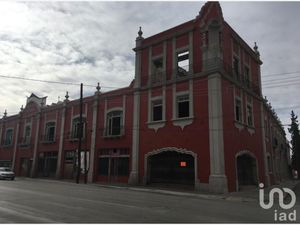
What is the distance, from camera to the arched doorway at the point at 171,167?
22484 millimetres

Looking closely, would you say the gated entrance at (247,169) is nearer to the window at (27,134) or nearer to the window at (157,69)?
the window at (157,69)

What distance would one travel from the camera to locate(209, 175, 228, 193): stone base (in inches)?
778

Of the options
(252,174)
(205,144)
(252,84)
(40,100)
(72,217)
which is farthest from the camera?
(40,100)

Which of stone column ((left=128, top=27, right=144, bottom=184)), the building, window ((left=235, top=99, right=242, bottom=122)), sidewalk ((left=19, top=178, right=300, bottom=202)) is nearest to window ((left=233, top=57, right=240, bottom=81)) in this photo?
the building

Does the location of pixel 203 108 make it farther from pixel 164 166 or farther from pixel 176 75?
pixel 164 166

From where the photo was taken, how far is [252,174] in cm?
2620

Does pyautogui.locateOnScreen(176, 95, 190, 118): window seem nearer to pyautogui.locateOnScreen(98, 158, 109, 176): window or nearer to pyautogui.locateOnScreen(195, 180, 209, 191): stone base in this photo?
pyautogui.locateOnScreen(195, 180, 209, 191): stone base

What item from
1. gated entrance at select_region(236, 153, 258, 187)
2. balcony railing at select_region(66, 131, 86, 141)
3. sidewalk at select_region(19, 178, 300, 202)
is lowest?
sidewalk at select_region(19, 178, 300, 202)

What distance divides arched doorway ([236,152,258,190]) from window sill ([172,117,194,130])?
6086 millimetres

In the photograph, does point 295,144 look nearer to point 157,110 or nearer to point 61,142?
point 157,110

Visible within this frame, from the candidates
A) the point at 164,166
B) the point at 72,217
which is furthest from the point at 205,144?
the point at 72,217

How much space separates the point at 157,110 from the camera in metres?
25.2

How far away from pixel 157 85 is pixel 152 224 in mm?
17876

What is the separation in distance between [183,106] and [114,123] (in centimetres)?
824
